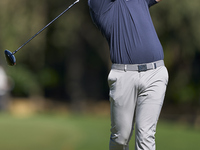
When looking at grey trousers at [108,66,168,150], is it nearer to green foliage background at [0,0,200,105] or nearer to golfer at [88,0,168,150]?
golfer at [88,0,168,150]

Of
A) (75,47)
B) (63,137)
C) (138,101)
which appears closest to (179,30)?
(75,47)

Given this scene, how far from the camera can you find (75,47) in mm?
20438

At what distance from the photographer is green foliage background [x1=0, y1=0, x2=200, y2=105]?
15.6m

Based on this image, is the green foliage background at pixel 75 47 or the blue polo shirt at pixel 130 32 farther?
the green foliage background at pixel 75 47

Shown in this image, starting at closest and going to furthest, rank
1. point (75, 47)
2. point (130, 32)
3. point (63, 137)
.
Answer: point (130, 32)
point (63, 137)
point (75, 47)

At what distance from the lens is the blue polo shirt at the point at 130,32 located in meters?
4.80

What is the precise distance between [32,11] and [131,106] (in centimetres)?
1333

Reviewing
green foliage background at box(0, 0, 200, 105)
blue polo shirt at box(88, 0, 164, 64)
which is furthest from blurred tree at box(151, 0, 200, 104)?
blue polo shirt at box(88, 0, 164, 64)

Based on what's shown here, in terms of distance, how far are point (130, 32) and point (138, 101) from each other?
695 millimetres

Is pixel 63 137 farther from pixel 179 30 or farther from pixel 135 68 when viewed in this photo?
pixel 179 30

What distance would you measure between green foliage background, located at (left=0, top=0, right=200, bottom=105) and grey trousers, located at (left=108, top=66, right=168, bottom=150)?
411 inches

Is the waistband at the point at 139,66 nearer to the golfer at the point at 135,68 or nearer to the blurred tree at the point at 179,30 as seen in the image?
the golfer at the point at 135,68

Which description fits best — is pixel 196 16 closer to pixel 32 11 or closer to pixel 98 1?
pixel 32 11

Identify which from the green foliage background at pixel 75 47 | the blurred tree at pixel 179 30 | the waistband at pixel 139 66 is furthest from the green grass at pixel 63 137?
the green foliage background at pixel 75 47
